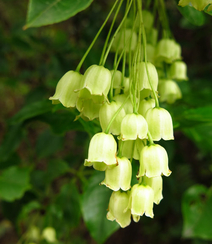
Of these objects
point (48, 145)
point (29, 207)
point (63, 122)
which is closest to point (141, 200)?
point (63, 122)

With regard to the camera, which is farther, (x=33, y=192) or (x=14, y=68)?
(x=14, y=68)

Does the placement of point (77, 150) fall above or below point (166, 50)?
below

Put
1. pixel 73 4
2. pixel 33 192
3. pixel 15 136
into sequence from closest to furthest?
pixel 73 4 → pixel 15 136 → pixel 33 192

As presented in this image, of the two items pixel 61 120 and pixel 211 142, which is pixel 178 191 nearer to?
pixel 211 142

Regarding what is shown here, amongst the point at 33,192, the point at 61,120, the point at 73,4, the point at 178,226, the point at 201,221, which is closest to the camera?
the point at 73,4

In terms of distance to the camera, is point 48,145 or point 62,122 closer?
point 62,122

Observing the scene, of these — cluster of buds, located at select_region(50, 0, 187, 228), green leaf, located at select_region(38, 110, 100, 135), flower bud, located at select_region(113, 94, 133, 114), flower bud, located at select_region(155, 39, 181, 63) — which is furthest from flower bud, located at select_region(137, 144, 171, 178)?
flower bud, located at select_region(155, 39, 181, 63)

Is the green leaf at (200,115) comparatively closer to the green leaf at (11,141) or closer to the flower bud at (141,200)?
the flower bud at (141,200)

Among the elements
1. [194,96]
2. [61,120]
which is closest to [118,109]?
[61,120]

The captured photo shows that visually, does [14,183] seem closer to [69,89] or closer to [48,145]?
[48,145]
